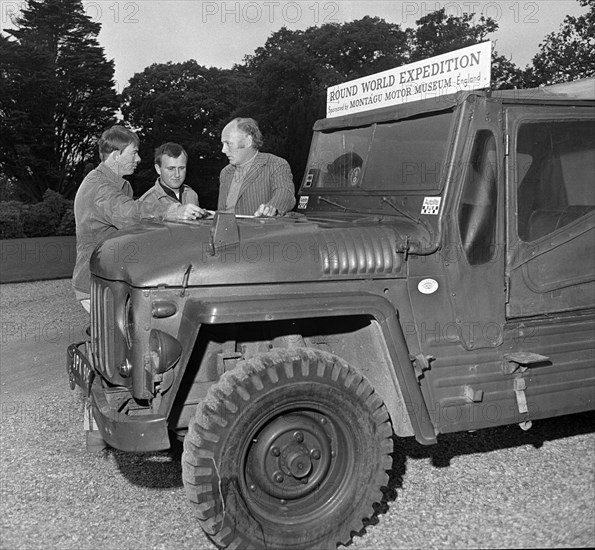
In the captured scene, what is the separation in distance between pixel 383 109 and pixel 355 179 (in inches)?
19.4

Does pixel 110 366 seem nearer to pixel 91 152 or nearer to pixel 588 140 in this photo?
pixel 588 140

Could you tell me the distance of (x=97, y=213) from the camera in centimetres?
526

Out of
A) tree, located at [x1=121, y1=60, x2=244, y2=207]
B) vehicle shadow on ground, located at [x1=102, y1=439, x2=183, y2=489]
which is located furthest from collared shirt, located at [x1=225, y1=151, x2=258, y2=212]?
tree, located at [x1=121, y1=60, x2=244, y2=207]

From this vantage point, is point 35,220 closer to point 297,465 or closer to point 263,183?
point 263,183

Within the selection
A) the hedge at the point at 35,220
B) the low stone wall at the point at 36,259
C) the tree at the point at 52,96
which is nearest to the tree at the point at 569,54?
the low stone wall at the point at 36,259

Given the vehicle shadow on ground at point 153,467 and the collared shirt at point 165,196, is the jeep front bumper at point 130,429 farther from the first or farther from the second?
the collared shirt at point 165,196

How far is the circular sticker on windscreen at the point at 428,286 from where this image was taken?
4.09m

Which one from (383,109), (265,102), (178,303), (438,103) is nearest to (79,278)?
(178,303)

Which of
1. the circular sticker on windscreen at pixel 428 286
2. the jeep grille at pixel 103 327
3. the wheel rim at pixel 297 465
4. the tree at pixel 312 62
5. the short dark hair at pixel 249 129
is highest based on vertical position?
the tree at pixel 312 62

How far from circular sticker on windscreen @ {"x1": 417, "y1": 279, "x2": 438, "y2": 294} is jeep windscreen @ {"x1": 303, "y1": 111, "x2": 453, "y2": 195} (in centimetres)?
52

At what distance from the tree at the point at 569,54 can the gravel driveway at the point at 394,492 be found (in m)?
14.0

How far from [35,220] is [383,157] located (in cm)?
2346

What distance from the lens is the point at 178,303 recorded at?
372 cm

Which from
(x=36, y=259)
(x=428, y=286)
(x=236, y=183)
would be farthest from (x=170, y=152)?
(x=36, y=259)
